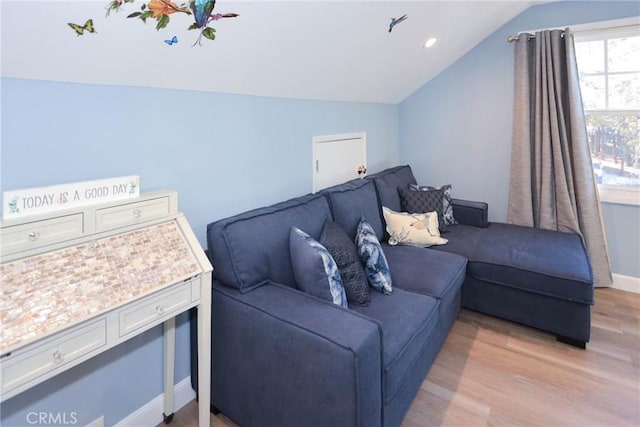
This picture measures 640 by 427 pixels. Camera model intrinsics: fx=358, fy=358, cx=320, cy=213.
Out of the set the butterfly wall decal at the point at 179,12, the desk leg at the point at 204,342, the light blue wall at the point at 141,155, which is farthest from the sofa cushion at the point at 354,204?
the butterfly wall decal at the point at 179,12

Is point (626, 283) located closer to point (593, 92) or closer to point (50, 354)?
point (593, 92)

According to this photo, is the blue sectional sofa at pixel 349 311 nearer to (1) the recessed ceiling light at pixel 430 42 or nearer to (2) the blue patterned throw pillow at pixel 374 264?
(2) the blue patterned throw pillow at pixel 374 264

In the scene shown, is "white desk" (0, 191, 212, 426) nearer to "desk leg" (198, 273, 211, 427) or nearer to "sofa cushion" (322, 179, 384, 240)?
"desk leg" (198, 273, 211, 427)

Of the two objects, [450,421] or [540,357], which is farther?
[540,357]

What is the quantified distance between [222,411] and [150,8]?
64.0 inches

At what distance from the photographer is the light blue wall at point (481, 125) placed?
2863 millimetres

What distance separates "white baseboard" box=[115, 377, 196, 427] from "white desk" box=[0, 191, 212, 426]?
13.5 inches

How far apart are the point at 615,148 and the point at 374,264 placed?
2.44m

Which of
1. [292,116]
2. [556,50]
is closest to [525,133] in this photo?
[556,50]

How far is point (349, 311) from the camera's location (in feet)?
4.59

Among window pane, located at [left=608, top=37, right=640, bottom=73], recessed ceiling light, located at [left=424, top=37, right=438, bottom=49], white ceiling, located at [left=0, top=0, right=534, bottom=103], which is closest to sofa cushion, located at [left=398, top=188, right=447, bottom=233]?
white ceiling, located at [left=0, top=0, right=534, bottom=103]

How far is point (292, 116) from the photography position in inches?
88.8

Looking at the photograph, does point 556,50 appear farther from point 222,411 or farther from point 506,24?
point 222,411
